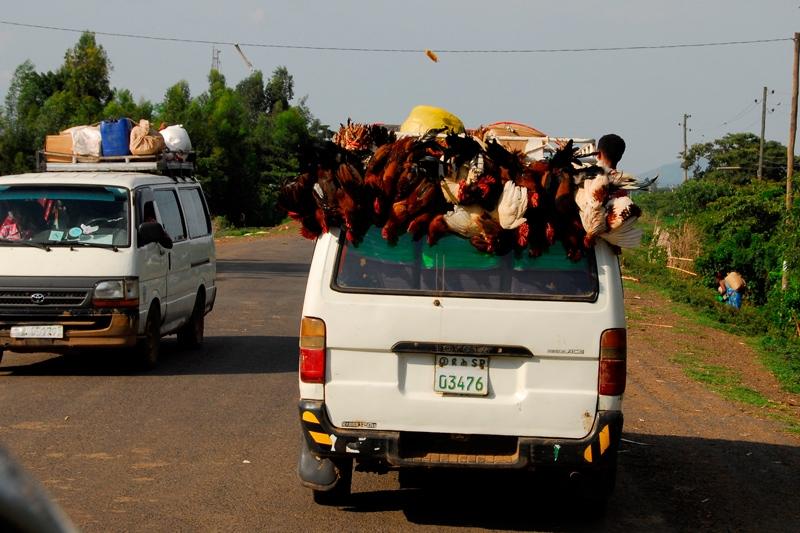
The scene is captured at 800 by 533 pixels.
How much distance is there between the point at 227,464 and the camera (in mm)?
7707

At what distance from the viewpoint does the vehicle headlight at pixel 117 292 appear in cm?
1120

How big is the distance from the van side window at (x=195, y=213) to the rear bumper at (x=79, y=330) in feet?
8.83

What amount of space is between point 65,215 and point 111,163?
5.02ft

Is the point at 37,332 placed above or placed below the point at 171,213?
below

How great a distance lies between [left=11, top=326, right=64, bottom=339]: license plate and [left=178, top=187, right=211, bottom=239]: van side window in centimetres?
298

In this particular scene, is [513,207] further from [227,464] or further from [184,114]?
[184,114]

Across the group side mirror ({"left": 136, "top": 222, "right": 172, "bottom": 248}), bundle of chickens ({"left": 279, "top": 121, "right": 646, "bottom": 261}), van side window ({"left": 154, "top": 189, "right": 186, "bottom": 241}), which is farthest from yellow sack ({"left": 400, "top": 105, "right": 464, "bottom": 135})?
van side window ({"left": 154, "top": 189, "right": 186, "bottom": 241})

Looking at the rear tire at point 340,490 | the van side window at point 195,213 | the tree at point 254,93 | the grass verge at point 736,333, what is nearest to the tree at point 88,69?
the tree at point 254,93

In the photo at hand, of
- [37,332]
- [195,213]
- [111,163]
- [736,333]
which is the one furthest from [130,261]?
[736,333]

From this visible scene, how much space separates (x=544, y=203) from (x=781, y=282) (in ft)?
75.6

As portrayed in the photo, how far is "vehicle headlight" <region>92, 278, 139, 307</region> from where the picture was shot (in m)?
11.2

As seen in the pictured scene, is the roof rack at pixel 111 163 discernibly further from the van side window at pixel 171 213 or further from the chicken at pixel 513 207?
the chicken at pixel 513 207

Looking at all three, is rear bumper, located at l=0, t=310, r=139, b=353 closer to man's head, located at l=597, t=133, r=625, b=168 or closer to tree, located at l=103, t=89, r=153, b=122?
man's head, located at l=597, t=133, r=625, b=168

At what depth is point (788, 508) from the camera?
7.10 m
